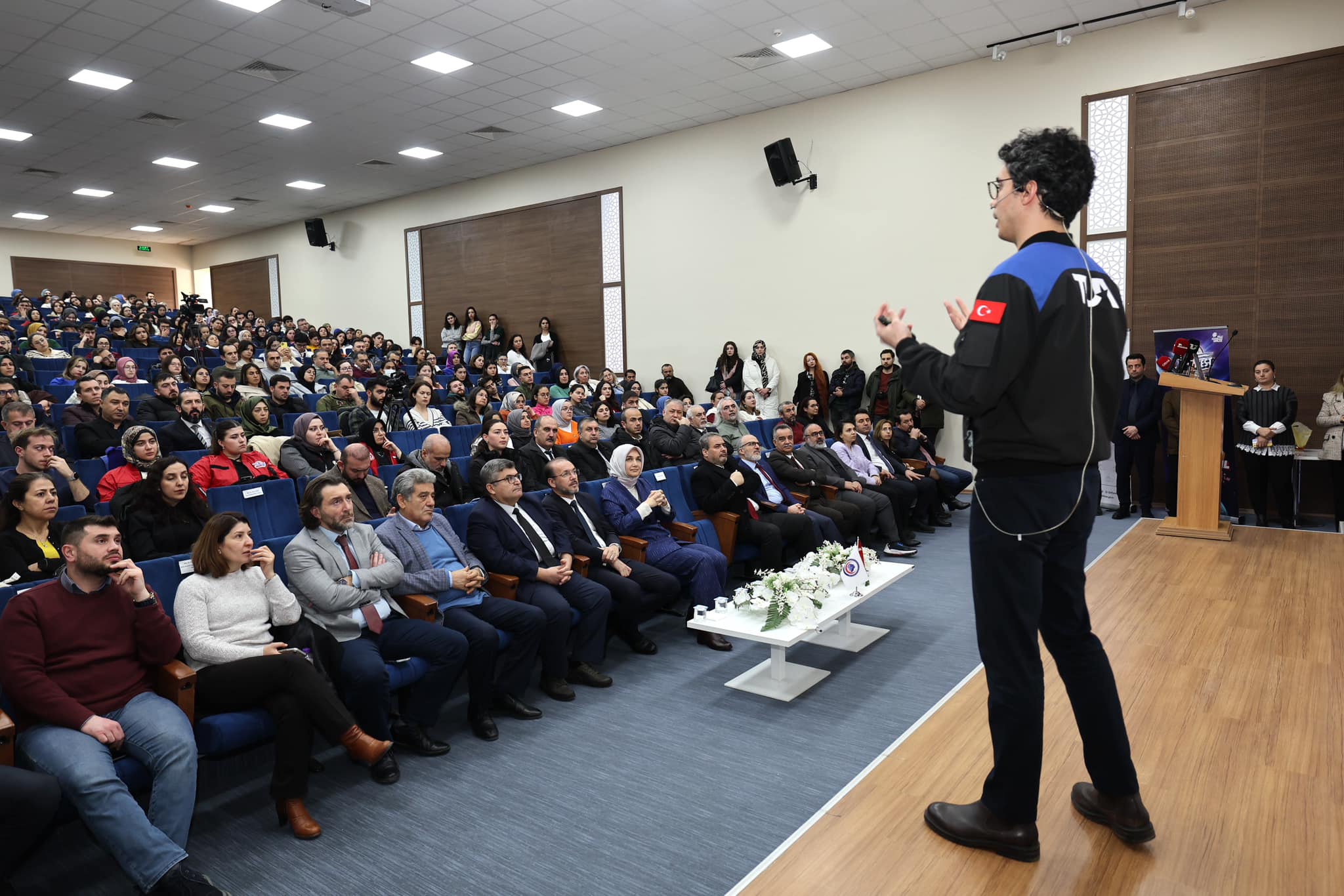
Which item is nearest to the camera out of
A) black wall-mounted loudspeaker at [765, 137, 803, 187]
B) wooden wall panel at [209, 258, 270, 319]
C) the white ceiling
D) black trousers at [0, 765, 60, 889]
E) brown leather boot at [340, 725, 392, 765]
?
black trousers at [0, 765, 60, 889]

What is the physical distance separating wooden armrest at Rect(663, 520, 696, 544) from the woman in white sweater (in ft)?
6.66

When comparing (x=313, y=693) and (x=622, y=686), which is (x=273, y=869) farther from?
(x=622, y=686)

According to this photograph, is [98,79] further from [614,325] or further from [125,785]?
[125,785]

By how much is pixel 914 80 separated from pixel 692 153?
9.06ft

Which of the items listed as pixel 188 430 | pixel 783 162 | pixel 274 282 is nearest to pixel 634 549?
pixel 188 430

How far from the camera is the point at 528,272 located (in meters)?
11.8

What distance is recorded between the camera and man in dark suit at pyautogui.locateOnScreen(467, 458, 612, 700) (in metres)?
3.45

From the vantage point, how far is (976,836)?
205 centimetres

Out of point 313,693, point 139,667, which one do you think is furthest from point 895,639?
point 139,667

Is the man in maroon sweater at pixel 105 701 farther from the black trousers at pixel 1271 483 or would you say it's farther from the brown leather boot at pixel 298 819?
the black trousers at pixel 1271 483

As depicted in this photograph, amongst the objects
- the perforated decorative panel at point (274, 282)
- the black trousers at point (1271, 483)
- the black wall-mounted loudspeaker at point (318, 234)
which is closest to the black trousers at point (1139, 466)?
the black trousers at point (1271, 483)

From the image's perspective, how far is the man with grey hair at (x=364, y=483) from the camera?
424 centimetres

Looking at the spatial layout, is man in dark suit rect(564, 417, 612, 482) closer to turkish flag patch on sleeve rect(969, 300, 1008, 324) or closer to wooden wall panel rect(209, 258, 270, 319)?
turkish flag patch on sleeve rect(969, 300, 1008, 324)

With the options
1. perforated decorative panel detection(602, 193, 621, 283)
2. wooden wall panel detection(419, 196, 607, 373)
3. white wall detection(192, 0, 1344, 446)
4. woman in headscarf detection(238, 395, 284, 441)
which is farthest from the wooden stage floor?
perforated decorative panel detection(602, 193, 621, 283)
